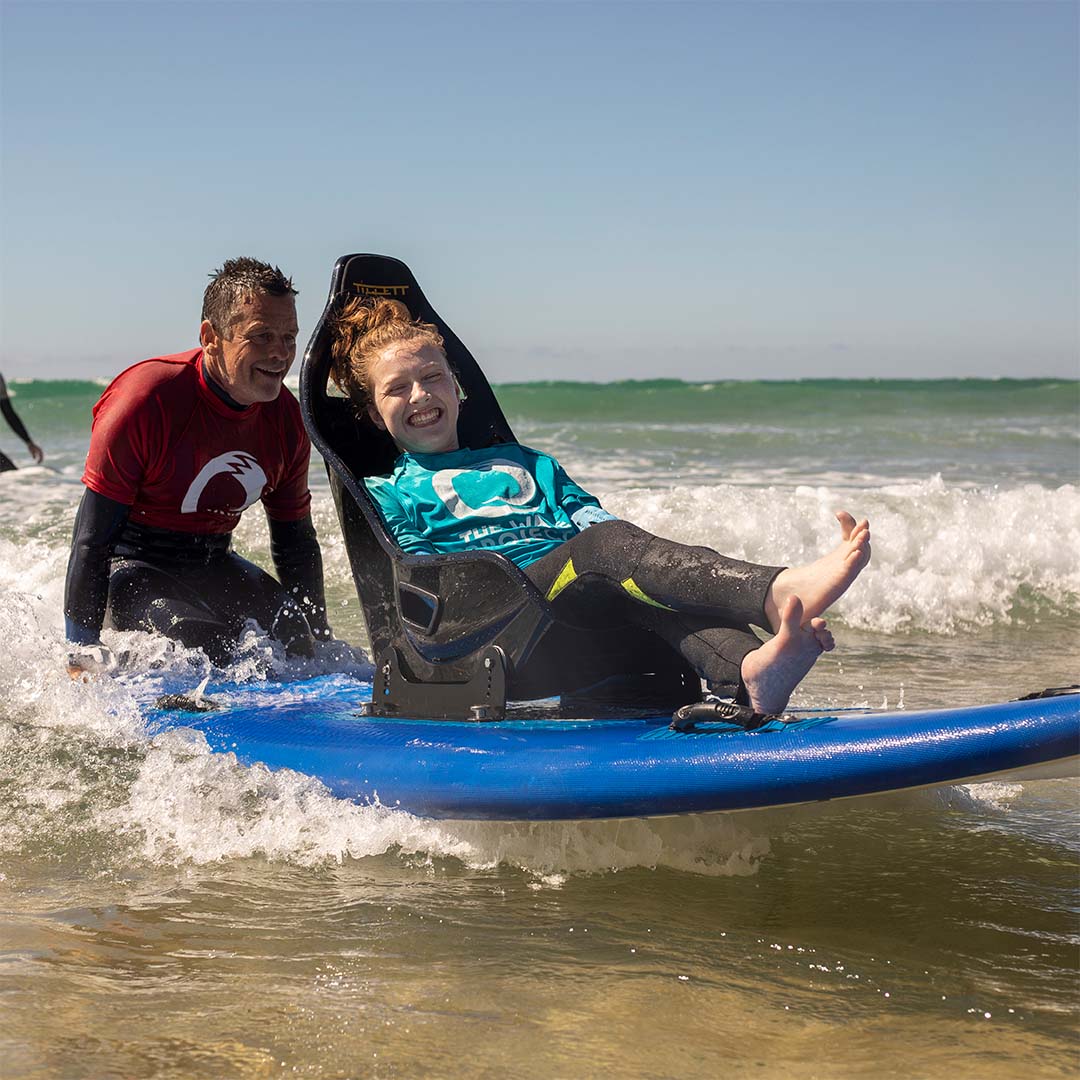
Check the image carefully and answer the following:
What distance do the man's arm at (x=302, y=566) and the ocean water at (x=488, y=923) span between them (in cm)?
22

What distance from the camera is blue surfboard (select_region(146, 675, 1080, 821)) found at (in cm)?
265

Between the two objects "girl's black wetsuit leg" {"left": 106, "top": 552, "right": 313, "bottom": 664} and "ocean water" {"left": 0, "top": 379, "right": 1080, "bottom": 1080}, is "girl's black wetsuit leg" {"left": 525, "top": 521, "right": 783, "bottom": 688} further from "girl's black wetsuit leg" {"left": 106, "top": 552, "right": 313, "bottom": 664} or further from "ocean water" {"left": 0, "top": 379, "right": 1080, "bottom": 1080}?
"girl's black wetsuit leg" {"left": 106, "top": 552, "right": 313, "bottom": 664}

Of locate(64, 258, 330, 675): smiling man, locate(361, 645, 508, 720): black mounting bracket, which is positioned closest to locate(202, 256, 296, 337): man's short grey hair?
locate(64, 258, 330, 675): smiling man

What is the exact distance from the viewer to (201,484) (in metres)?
4.15

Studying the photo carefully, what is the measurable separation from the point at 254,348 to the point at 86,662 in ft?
3.64

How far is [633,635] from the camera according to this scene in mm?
3553

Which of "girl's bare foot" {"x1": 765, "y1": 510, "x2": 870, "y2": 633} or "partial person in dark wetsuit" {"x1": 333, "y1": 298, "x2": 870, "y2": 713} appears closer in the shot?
"girl's bare foot" {"x1": 765, "y1": 510, "x2": 870, "y2": 633}

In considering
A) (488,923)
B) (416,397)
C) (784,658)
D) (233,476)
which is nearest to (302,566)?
(233,476)

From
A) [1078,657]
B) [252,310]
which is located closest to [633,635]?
[252,310]

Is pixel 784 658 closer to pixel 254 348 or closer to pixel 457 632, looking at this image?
pixel 457 632

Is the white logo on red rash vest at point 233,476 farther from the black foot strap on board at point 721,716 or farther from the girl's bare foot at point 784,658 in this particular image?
the girl's bare foot at point 784,658

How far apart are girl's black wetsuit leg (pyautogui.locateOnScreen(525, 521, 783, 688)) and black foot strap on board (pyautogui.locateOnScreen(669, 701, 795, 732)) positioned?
7 centimetres

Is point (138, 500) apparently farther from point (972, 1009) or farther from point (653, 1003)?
point (972, 1009)

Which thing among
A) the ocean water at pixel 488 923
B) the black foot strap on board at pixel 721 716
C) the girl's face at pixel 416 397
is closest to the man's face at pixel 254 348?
the girl's face at pixel 416 397
